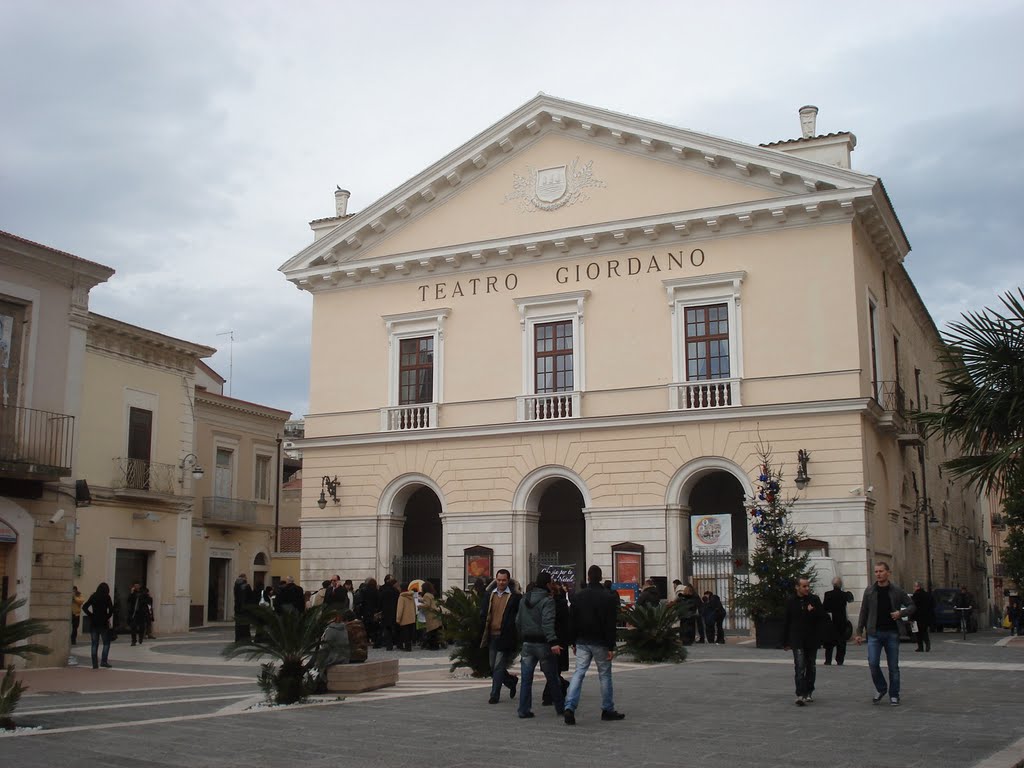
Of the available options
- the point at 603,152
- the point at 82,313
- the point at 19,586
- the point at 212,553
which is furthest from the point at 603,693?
the point at 212,553

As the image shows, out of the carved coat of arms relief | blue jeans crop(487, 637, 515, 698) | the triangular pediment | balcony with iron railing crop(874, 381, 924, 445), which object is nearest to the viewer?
blue jeans crop(487, 637, 515, 698)

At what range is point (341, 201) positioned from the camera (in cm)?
3388

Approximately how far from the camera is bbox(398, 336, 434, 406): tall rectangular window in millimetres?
30484

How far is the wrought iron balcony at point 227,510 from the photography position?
122 feet

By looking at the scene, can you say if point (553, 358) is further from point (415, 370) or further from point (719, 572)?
point (719, 572)

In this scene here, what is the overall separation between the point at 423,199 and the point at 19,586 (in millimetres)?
16191

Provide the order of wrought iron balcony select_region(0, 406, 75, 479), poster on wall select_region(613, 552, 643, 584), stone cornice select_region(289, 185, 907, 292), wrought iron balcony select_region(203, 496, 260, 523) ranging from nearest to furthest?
wrought iron balcony select_region(0, 406, 75, 479) < stone cornice select_region(289, 185, 907, 292) < poster on wall select_region(613, 552, 643, 584) < wrought iron balcony select_region(203, 496, 260, 523)

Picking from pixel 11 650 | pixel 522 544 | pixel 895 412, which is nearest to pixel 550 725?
pixel 11 650

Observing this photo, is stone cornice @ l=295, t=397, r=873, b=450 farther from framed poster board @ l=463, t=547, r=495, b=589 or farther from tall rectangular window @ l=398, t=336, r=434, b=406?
framed poster board @ l=463, t=547, r=495, b=589

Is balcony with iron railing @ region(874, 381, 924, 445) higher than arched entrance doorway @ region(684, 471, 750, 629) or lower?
higher

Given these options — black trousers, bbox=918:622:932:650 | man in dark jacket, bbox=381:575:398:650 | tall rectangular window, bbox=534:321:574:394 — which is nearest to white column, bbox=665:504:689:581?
tall rectangular window, bbox=534:321:574:394

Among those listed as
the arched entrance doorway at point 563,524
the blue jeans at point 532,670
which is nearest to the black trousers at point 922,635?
the arched entrance doorway at point 563,524

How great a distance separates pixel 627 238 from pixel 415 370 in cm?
696

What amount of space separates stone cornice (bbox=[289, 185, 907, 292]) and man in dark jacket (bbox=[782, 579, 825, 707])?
1515 cm
